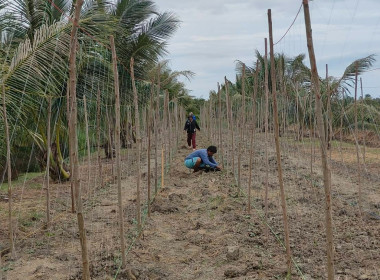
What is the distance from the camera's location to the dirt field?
3965mm

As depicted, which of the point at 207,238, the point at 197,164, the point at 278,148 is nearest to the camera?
the point at 278,148

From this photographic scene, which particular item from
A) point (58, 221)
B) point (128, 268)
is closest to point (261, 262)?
point (128, 268)

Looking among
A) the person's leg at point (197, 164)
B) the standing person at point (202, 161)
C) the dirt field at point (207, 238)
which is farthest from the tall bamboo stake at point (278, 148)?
the person's leg at point (197, 164)

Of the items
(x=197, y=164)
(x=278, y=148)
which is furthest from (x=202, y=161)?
(x=278, y=148)

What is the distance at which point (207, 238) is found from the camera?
506 centimetres

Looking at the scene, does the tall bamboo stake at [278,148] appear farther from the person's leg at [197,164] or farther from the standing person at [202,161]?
the person's leg at [197,164]

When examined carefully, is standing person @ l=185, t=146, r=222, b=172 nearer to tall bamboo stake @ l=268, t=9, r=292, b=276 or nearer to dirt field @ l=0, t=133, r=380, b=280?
dirt field @ l=0, t=133, r=380, b=280

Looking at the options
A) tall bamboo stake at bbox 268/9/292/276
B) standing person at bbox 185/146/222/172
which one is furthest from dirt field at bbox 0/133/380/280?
standing person at bbox 185/146/222/172

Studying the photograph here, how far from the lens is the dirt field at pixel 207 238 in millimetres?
3965

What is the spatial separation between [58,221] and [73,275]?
92.9 inches

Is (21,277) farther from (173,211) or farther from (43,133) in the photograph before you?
(43,133)

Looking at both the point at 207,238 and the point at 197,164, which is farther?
the point at 197,164

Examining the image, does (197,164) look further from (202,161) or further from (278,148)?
(278,148)

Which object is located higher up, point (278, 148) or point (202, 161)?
point (278, 148)
